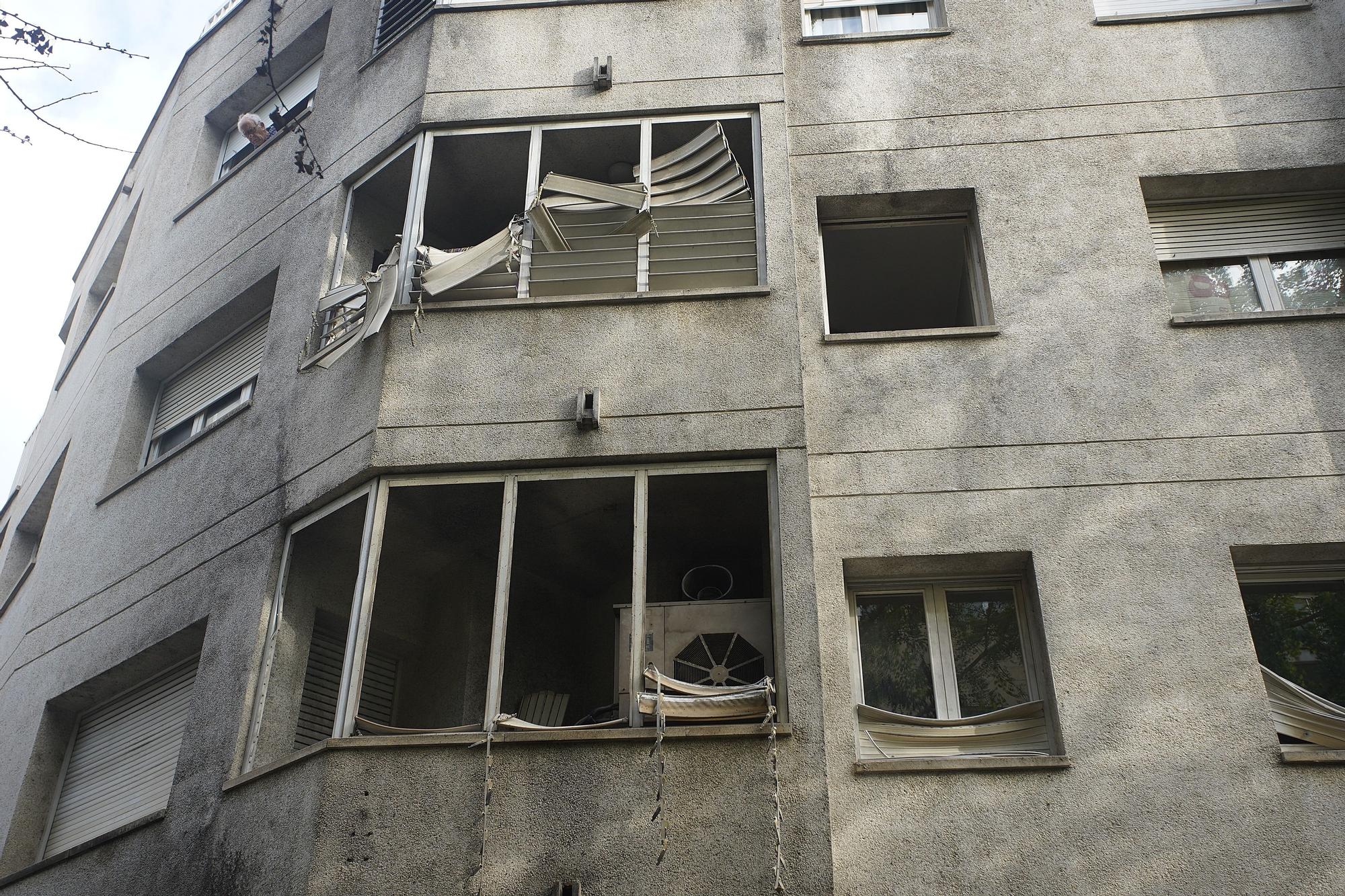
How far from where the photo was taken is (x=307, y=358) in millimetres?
9984

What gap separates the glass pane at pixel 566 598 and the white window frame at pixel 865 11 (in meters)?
4.88

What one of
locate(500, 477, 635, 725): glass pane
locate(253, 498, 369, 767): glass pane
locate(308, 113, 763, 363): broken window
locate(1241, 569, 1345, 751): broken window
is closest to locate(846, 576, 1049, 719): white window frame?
locate(1241, 569, 1345, 751): broken window

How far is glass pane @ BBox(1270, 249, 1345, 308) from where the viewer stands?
30.8 feet

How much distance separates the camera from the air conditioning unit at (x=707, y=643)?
8125 mm

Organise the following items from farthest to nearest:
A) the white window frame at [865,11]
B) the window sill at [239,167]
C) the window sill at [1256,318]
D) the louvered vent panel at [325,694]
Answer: the window sill at [239,167], the white window frame at [865,11], the louvered vent panel at [325,694], the window sill at [1256,318]

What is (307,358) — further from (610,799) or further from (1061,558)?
(1061,558)

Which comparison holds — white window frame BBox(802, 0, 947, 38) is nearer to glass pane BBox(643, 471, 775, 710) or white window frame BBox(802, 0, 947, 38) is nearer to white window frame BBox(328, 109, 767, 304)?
white window frame BBox(328, 109, 767, 304)

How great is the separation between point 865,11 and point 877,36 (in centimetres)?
67

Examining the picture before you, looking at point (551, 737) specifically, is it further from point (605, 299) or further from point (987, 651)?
point (605, 299)

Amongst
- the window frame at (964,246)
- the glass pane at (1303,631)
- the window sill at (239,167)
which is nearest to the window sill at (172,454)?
the window sill at (239,167)

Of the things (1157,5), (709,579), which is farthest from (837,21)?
(709,579)

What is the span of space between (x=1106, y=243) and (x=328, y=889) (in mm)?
7019

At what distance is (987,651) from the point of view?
8359 mm

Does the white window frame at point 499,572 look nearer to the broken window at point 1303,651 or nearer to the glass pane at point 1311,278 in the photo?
the broken window at point 1303,651
